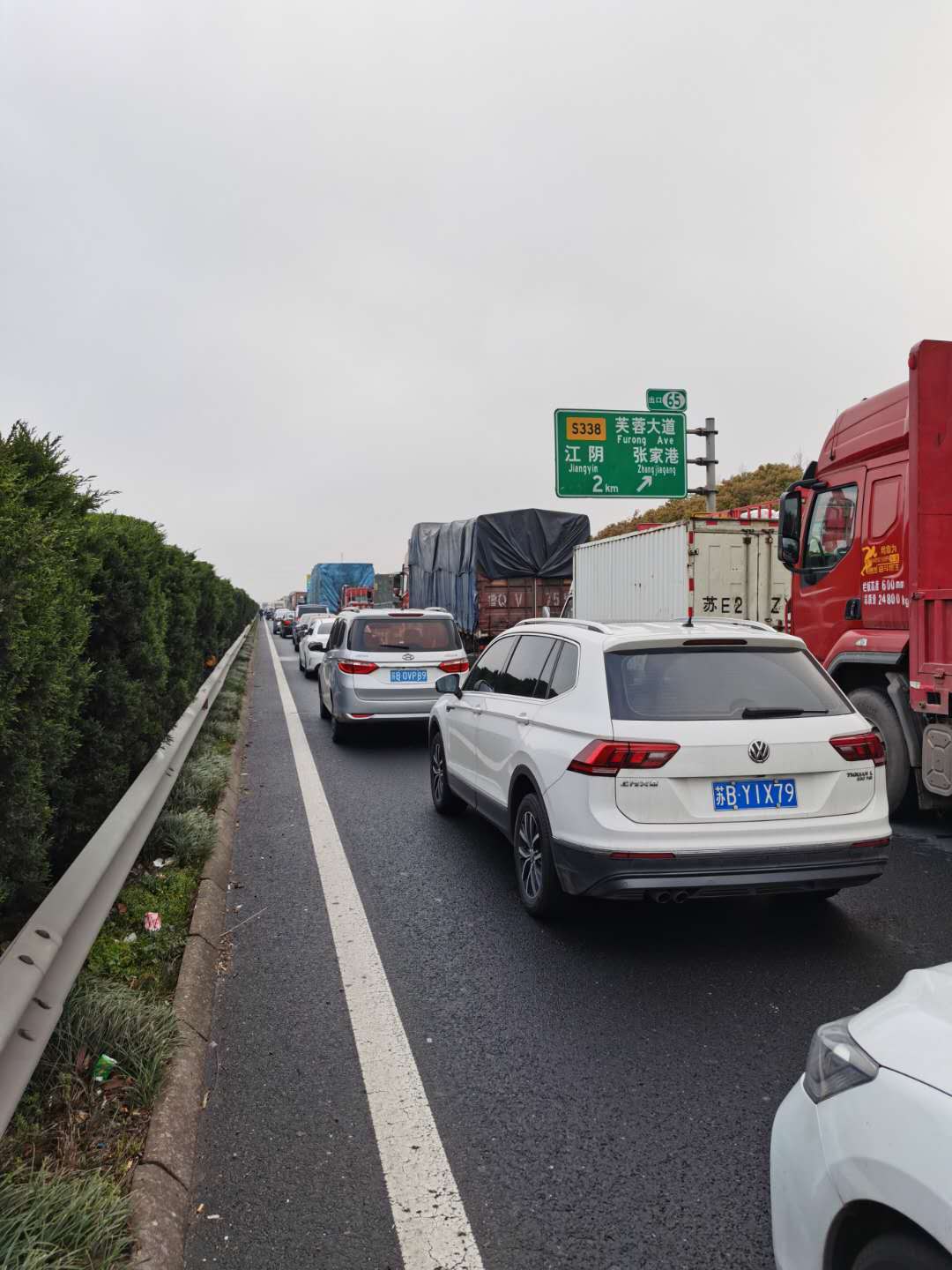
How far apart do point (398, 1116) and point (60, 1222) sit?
1129mm

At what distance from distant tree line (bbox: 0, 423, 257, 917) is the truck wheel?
527 cm

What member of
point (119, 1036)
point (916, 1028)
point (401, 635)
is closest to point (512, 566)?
point (401, 635)

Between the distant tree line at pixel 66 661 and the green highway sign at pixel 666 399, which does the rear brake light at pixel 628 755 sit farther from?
the green highway sign at pixel 666 399

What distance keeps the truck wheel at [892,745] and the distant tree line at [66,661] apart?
17.3 ft

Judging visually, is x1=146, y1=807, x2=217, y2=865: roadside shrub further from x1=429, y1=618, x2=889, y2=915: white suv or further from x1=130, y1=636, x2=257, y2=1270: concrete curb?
x1=429, y1=618, x2=889, y2=915: white suv

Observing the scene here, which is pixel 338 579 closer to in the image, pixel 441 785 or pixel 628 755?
pixel 441 785

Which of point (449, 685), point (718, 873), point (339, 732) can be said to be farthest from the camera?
point (339, 732)

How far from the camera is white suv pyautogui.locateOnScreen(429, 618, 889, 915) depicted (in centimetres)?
410

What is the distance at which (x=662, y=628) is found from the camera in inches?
193

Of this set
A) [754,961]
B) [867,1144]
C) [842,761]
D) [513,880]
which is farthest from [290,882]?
[867,1144]

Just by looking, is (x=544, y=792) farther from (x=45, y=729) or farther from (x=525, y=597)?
(x=525, y=597)

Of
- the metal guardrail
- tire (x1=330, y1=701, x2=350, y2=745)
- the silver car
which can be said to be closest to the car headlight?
the metal guardrail

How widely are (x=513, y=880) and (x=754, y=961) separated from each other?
1.73m

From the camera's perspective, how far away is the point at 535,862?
4.89m
